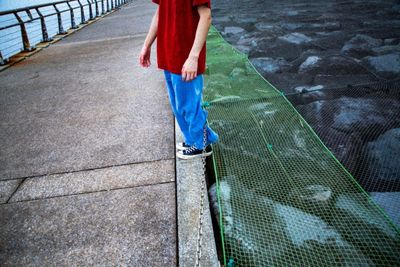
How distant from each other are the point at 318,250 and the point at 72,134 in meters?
2.80

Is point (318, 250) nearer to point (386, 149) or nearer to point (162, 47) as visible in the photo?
point (386, 149)

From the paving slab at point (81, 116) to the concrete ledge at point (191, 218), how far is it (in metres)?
0.38

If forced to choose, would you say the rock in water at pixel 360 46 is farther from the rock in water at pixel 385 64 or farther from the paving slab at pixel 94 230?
the paving slab at pixel 94 230

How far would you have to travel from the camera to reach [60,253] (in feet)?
5.67

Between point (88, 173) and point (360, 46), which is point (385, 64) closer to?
point (360, 46)

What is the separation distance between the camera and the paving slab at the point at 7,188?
7.46ft

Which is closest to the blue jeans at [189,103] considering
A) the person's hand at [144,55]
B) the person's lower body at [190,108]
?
the person's lower body at [190,108]

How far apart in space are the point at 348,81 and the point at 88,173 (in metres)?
3.72

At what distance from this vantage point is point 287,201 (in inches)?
75.3

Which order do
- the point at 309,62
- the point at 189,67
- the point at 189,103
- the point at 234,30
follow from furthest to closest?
the point at 234,30 < the point at 309,62 < the point at 189,103 < the point at 189,67

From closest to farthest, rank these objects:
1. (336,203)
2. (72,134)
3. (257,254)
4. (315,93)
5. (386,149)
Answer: (257,254) → (336,203) → (386,149) → (72,134) → (315,93)

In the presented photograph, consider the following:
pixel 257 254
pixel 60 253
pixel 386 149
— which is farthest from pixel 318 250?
pixel 60 253

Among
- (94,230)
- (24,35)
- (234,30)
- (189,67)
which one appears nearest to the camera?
(189,67)

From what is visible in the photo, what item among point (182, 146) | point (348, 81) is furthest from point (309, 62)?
point (182, 146)
